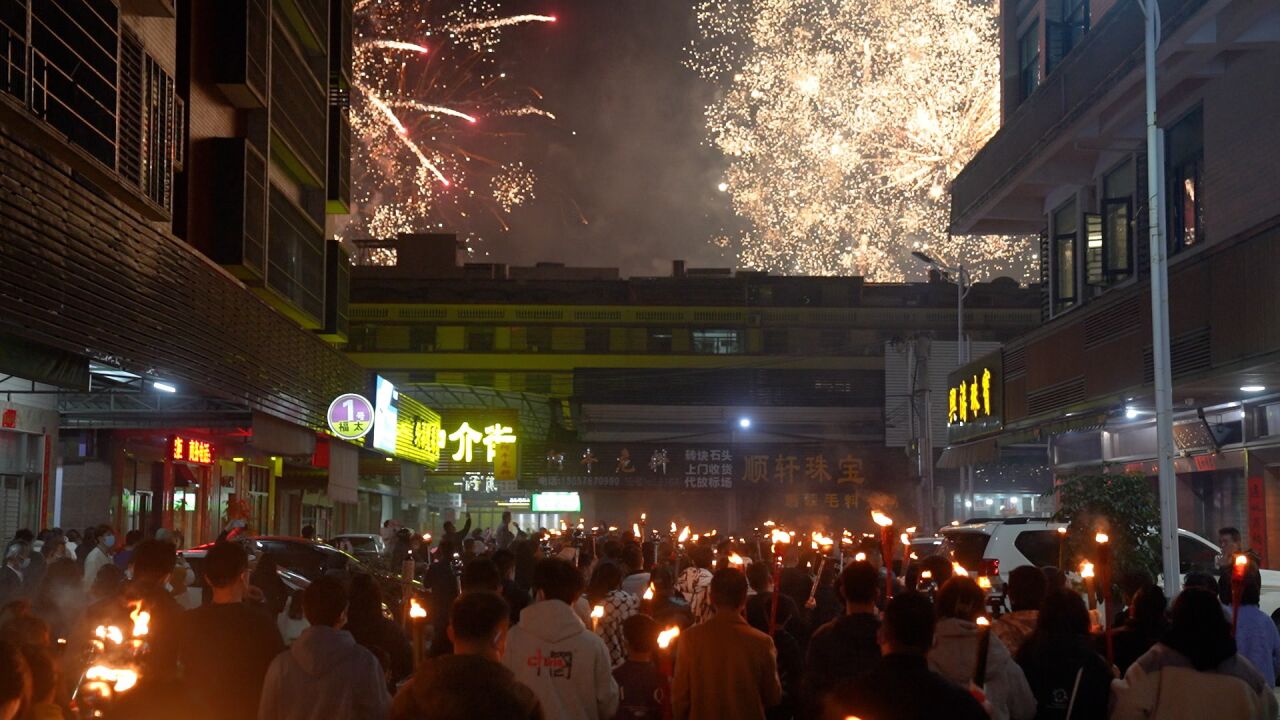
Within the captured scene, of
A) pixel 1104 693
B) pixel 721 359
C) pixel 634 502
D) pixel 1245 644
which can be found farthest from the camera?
pixel 721 359

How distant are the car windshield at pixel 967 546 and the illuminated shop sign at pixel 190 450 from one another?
11.7 meters

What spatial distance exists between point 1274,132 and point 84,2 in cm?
1359

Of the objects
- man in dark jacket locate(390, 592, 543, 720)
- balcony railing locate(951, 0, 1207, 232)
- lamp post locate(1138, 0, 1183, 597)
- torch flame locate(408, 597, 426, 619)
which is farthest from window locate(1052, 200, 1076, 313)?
man in dark jacket locate(390, 592, 543, 720)

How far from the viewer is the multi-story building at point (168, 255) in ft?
42.7

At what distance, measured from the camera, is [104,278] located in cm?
1434

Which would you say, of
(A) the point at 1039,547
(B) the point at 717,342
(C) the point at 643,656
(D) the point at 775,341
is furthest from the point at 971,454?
(B) the point at 717,342

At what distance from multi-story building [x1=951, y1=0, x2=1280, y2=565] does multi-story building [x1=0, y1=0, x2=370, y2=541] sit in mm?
11809

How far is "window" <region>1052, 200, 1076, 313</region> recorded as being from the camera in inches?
1093

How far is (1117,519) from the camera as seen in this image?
17.0 meters

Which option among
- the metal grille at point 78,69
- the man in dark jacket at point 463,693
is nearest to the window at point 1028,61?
the metal grille at point 78,69

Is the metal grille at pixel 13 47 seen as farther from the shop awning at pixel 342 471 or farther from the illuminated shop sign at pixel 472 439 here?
the illuminated shop sign at pixel 472 439

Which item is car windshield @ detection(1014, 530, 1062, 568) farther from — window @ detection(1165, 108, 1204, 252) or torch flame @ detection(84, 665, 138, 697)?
torch flame @ detection(84, 665, 138, 697)

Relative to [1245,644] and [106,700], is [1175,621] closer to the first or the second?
[1245,644]

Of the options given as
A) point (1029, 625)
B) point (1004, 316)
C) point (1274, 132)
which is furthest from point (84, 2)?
point (1004, 316)
